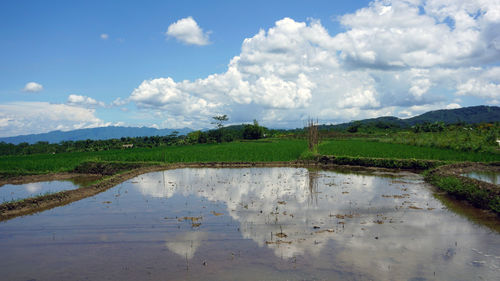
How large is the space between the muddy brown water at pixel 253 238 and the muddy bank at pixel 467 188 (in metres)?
0.94

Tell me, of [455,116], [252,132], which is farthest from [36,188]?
[455,116]

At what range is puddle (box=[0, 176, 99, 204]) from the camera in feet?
45.6

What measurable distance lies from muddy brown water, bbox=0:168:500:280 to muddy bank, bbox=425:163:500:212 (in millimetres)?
942

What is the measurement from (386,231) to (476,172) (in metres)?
12.2

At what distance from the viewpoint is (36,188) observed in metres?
15.5

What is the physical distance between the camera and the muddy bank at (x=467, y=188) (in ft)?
31.9

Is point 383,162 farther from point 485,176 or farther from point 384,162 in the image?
point 485,176

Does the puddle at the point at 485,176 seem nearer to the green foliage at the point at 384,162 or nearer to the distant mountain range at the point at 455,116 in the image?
the green foliage at the point at 384,162

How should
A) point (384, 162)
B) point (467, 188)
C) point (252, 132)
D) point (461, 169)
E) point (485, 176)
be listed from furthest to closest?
point (252, 132), point (384, 162), point (461, 169), point (485, 176), point (467, 188)

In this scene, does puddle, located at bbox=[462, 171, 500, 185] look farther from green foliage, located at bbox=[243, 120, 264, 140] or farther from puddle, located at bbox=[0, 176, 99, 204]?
green foliage, located at bbox=[243, 120, 264, 140]

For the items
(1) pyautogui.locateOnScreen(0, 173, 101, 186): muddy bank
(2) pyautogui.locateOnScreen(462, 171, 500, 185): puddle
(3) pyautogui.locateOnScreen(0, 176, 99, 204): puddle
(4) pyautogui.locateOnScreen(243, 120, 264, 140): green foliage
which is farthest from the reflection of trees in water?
(4) pyautogui.locateOnScreen(243, 120, 264, 140): green foliage

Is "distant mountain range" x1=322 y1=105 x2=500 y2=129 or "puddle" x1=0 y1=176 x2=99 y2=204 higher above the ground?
"distant mountain range" x1=322 y1=105 x2=500 y2=129

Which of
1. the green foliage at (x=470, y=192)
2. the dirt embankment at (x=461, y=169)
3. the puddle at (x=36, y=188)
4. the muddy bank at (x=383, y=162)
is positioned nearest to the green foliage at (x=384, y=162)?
the muddy bank at (x=383, y=162)

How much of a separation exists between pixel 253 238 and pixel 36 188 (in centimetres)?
1414
